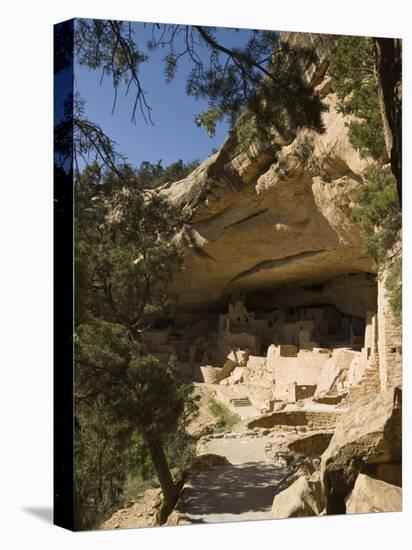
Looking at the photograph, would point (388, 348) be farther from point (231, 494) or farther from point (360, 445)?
point (231, 494)

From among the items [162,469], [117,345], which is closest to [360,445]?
[162,469]

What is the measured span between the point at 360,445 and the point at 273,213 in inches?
234

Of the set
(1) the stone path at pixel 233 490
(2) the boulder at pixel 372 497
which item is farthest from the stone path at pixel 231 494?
(2) the boulder at pixel 372 497

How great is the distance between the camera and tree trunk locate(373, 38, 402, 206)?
851 cm

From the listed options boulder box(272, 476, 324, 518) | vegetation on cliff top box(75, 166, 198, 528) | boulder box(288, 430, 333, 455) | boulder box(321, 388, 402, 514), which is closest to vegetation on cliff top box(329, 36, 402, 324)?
boulder box(321, 388, 402, 514)

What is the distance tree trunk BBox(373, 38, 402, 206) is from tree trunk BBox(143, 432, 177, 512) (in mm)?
3927

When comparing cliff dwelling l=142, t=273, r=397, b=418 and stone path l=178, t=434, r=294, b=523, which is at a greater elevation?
cliff dwelling l=142, t=273, r=397, b=418

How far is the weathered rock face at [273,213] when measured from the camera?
927 cm

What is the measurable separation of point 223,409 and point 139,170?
464 centimetres

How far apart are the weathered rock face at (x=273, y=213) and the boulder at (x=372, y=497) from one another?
3.58 m

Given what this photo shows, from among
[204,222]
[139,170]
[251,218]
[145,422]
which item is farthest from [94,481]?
[251,218]

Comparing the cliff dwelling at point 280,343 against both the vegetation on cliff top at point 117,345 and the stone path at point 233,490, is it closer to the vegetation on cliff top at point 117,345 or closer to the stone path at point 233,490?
the vegetation on cliff top at point 117,345

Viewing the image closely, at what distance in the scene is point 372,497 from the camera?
8039 millimetres

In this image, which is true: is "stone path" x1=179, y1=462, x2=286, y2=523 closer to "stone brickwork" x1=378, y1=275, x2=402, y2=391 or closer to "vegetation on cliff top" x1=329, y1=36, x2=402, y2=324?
"stone brickwork" x1=378, y1=275, x2=402, y2=391
